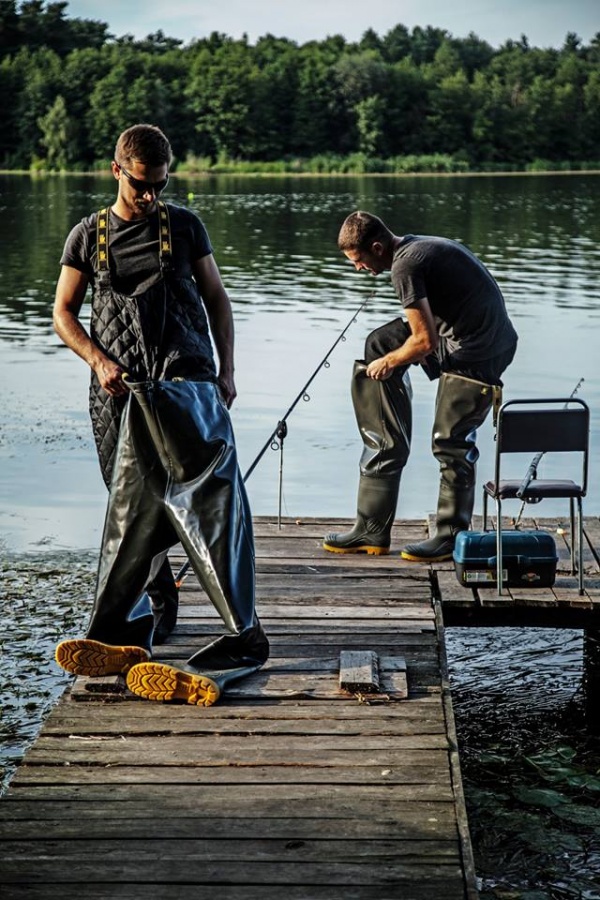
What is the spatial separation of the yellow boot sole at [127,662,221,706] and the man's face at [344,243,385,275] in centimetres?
208

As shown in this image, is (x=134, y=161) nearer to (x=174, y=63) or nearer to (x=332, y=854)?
(x=332, y=854)

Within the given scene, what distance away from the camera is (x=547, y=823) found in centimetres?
455

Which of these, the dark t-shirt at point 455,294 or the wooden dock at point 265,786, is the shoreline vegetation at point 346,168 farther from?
the wooden dock at point 265,786

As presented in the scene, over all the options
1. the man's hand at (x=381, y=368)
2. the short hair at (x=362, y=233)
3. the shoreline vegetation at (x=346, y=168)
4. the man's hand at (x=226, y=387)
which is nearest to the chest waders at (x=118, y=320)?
the man's hand at (x=226, y=387)

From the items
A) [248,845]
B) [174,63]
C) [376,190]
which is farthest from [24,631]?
[174,63]

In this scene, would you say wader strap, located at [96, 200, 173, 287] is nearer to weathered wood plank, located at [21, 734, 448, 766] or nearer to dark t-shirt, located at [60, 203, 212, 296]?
dark t-shirt, located at [60, 203, 212, 296]

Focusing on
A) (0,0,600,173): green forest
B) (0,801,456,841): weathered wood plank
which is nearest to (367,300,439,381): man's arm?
(0,801,456,841): weathered wood plank

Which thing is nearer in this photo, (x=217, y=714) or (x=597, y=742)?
(x=217, y=714)

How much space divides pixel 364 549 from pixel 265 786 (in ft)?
8.64

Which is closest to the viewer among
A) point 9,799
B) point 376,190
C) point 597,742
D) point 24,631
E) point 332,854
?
point 332,854

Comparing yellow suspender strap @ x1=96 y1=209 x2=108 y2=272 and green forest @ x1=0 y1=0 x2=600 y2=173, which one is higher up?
green forest @ x1=0 y1=0 x2=600 y2=173

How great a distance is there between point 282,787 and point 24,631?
10.5ft

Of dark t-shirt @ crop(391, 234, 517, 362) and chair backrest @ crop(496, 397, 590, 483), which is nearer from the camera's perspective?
chair backrest @ crop(496, 397, 590, 483)

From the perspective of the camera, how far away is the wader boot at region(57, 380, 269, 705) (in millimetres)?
4191
